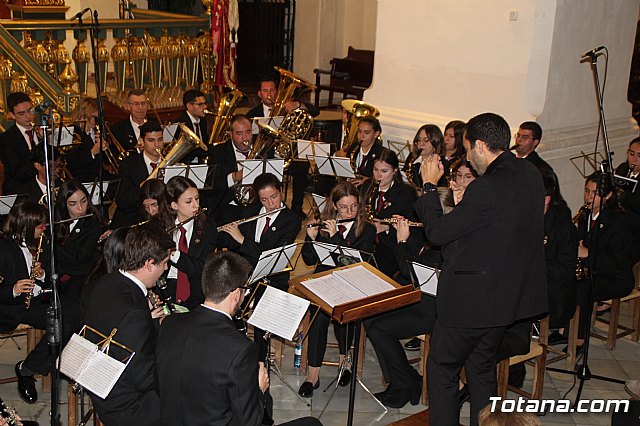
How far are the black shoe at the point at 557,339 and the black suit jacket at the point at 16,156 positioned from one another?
498 centimetres

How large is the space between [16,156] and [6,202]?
1.70 m

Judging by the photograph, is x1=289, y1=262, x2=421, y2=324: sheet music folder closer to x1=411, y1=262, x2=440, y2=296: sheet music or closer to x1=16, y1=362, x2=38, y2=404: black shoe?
x1=411, y1=262, x2=440, y2=296: sheet music

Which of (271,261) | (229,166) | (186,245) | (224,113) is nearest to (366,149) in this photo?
(229,166)

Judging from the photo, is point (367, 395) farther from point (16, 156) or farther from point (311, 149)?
point (16, 156)

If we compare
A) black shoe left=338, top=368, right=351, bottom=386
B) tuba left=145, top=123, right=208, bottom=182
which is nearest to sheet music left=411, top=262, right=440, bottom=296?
black shoe left=338, top=368, right=351, bottom=386

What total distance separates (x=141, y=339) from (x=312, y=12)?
38.3 ft

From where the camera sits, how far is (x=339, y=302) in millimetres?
4531

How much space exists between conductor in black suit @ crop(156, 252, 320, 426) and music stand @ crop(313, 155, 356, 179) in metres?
3.51

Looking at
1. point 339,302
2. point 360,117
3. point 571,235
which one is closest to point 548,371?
point 571,235

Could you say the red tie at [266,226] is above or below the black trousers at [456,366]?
above

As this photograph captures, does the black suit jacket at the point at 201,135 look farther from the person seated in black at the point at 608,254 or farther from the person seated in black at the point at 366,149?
the person seated in black at the point at 608,254

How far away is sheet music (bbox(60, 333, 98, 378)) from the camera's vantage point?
3627 mm

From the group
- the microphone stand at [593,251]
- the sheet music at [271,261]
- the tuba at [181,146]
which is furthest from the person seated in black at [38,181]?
the microphone stand at [593,251]

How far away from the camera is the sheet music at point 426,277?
4922 millimetres
